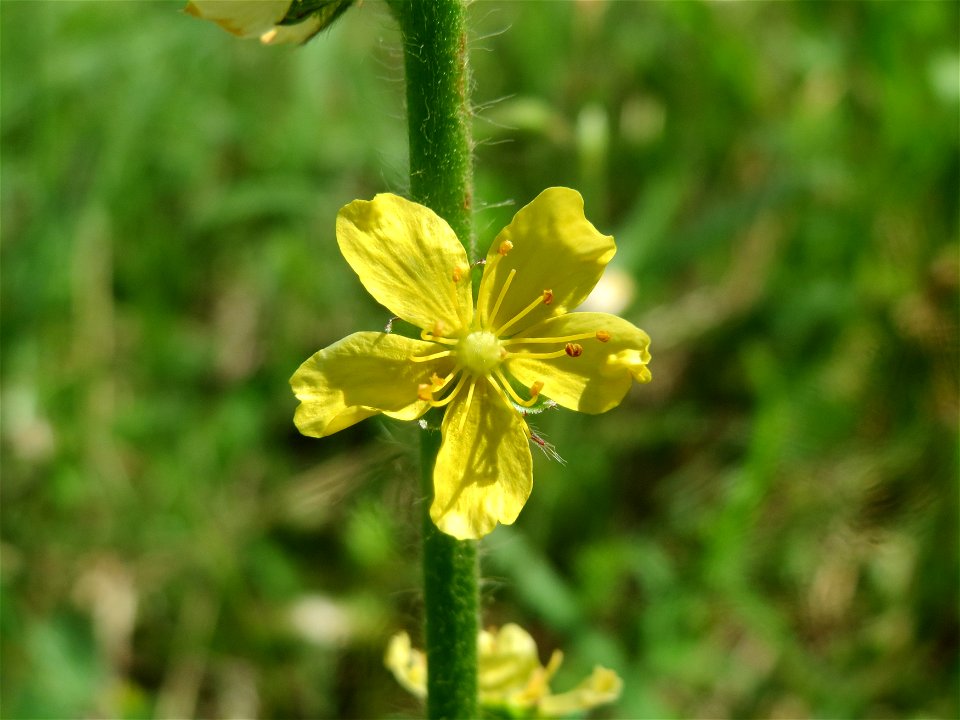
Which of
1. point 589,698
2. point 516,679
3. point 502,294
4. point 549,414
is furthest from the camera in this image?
point 549,414

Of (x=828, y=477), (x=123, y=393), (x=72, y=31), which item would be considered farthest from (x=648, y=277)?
(x=72, y=31)

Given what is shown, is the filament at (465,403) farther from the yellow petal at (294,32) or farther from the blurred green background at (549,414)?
the blurred green background at (549,414)

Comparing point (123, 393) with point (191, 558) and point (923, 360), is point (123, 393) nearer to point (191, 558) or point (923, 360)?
point (191, 558)

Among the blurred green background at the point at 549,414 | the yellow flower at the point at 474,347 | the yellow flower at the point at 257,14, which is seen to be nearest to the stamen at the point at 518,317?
the yellow flower at the point at 474,347

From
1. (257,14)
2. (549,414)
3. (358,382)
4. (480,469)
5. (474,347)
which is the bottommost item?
(480,469)

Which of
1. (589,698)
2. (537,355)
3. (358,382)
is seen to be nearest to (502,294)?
(537,355)

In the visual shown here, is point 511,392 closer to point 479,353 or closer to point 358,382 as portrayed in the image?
point 479,353

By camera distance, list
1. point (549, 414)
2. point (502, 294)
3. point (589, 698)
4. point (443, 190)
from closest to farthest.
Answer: point (443, 190) < point (502, 294) < point (589, 698) < point (549, 414)

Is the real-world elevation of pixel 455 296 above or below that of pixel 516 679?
above

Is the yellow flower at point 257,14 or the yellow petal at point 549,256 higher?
the yellow flower at point 257,14
